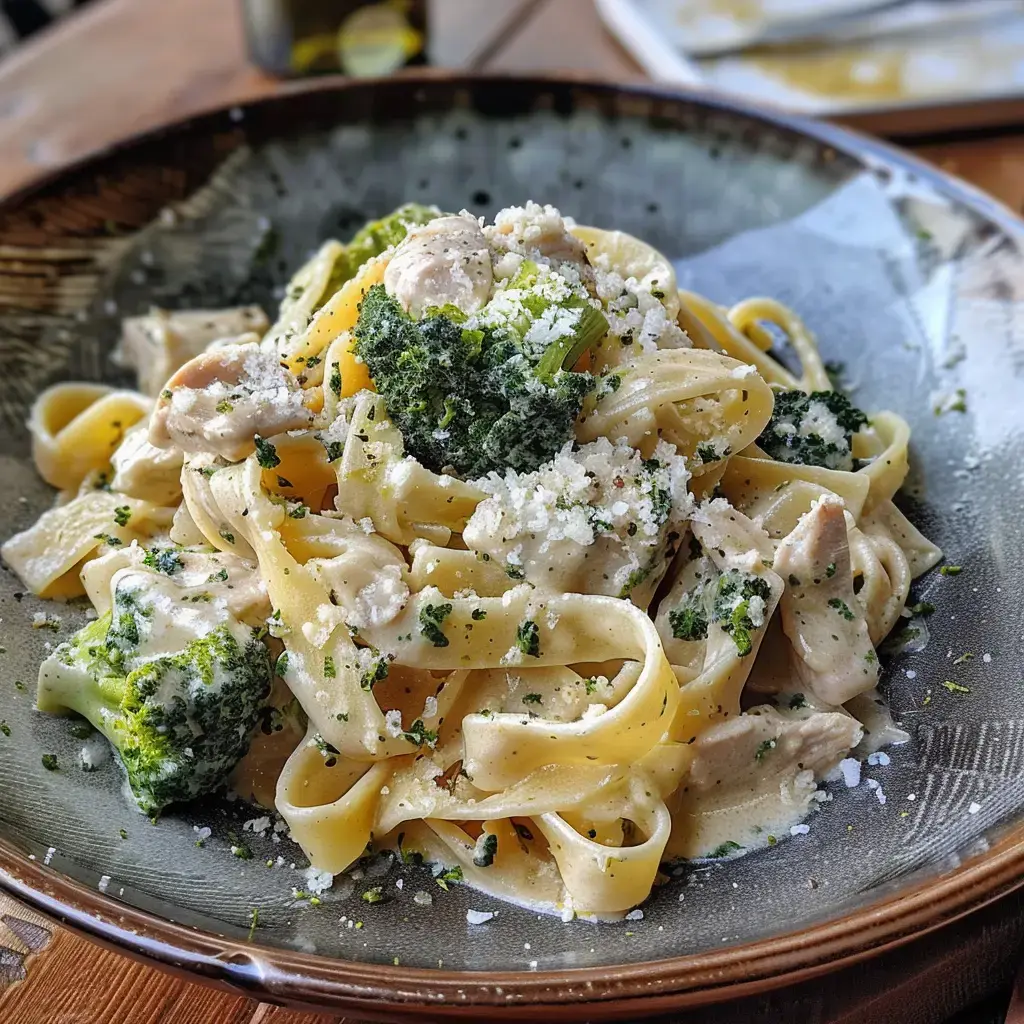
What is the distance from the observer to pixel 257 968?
2.04m

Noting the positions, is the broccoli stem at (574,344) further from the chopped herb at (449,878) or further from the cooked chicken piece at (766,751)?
the chopped herb at (449,878)

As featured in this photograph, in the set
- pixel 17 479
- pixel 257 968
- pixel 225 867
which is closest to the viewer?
pixel 257 968

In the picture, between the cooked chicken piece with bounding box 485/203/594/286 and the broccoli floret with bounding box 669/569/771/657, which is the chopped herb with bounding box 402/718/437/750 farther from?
the cooked chicken piece with bounding box 485/203/594/286

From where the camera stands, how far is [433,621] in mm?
2611

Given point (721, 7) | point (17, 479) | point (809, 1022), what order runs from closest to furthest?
point (809, 1022) → point (17, 479) → point (721, 7)

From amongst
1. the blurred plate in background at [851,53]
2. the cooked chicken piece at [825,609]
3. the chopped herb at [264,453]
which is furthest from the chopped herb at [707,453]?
the blurred plate in background at [851,53]

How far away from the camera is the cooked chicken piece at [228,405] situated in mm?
2736

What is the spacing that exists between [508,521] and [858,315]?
1831 millimetres

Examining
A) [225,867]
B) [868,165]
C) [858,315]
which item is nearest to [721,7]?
[868,165]

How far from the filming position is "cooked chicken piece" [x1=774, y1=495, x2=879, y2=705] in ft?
8.90

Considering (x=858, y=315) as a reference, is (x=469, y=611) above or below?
above

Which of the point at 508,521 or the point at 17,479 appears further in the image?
the point at 17,479

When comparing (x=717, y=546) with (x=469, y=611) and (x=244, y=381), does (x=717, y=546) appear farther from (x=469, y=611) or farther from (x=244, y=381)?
(x=244, y=381)

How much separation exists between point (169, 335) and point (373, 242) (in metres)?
0.75
